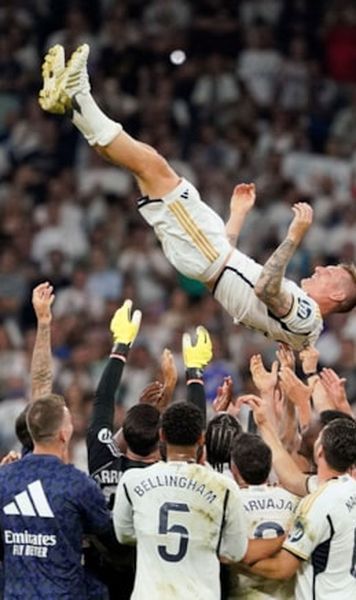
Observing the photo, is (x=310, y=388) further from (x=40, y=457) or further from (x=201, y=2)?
(x=201, y=2)

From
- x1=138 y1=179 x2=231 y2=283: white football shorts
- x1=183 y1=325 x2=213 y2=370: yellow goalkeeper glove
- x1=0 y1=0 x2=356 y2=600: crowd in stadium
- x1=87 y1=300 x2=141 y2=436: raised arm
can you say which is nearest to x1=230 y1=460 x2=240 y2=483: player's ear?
x1=0 y1=0 x2=356 y2=600: crowd in stadium

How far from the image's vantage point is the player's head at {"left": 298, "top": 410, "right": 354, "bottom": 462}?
27.4 feet

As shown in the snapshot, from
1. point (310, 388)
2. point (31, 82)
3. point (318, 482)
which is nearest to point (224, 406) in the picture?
point (310, 388)

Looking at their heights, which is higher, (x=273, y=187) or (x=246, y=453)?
(x=273, y=187)

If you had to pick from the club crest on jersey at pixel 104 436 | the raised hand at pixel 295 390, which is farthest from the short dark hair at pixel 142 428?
the raised hand at pixel 295 390

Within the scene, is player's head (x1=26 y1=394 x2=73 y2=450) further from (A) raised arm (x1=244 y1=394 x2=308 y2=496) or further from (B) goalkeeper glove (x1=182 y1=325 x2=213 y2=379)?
(B) goalkeeper glove (x1=182 y1=325 x2=213 y2=379)

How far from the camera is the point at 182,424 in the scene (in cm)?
766

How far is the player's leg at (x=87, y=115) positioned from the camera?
9.08m

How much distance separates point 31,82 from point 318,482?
11515mm

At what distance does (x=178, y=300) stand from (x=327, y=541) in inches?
339

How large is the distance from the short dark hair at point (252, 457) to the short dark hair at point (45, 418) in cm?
77

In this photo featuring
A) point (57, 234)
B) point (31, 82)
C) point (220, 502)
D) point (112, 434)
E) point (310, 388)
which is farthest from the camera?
point (31, 82)

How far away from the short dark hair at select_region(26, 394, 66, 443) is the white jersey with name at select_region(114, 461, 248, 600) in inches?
16.5

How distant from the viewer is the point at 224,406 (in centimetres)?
900
